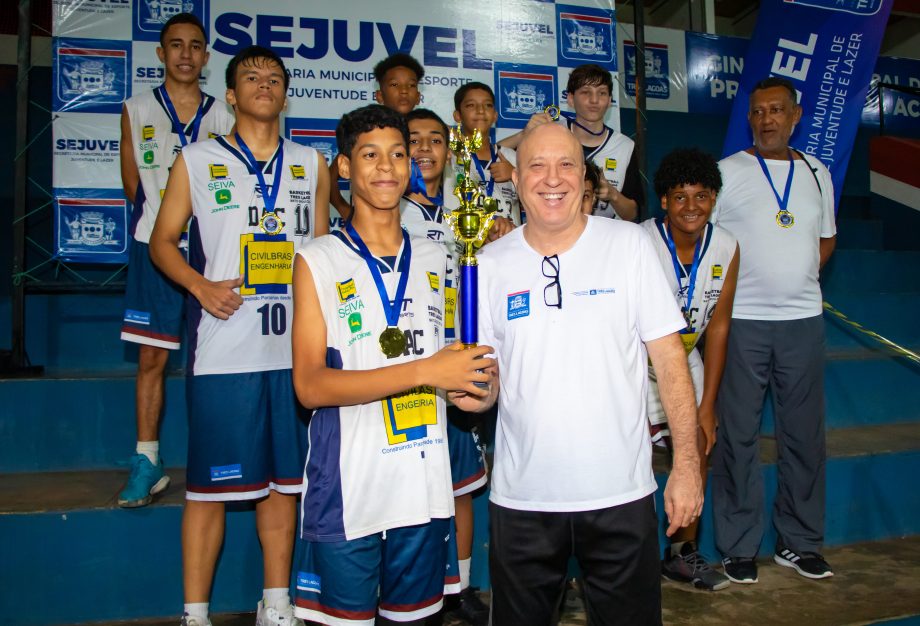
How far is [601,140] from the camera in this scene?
3668 mm

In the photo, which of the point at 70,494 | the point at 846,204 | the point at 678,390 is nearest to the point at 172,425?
the point at 70,494

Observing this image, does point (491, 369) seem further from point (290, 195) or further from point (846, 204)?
point (846, 204)

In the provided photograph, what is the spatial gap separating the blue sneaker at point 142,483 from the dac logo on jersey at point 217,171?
1.25m

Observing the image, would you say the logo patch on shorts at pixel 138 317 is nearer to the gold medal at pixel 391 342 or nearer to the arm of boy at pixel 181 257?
the arm of boy at pixel 181 257

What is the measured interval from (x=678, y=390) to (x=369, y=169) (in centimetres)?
101

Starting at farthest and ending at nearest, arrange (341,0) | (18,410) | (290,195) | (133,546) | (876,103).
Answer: (876,103), (341,0), (18,410), (133,546), (290,195)

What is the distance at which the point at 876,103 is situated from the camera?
7.43m

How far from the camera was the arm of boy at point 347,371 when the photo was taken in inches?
63.9

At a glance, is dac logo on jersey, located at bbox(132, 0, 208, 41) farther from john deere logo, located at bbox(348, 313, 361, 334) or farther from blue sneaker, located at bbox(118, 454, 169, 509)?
john deere logo, located at bbox(348, 313, 361, 334)

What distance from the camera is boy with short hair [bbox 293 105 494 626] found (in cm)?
182

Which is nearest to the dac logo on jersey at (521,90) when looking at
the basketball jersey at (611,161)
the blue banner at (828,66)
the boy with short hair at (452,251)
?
the basketball jersey at (611,161)

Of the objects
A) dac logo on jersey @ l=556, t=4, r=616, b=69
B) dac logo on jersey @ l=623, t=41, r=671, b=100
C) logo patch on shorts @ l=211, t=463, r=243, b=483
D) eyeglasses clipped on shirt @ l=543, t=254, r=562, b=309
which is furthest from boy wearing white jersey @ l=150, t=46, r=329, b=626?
dac logo on jersey @ l=623, t=41, r=671, b=100

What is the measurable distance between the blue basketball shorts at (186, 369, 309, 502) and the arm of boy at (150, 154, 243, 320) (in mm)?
252

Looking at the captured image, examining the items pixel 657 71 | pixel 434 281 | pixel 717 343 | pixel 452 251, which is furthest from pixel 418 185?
pixel 657 71
